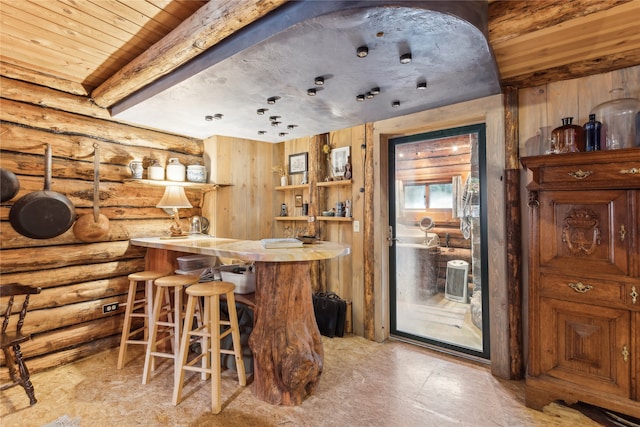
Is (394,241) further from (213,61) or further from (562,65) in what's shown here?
(213,61)

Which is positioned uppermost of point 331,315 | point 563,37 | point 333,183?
point 563,37

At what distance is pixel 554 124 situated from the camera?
2.27 metres

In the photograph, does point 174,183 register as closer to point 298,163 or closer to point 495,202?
point 298,163

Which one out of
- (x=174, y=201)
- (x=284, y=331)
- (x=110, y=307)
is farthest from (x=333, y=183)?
(x=110, y=307)

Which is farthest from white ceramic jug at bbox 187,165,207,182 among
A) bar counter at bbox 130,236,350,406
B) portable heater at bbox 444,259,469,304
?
portable heater at bbox 444,259,469,304

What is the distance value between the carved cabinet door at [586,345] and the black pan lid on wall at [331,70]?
5.27ft

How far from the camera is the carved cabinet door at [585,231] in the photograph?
1743 mm

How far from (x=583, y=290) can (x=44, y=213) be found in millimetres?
3966

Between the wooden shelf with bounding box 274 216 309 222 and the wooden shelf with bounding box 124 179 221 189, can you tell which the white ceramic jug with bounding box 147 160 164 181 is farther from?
the wooden shelf with bounding box 274 216 309 222

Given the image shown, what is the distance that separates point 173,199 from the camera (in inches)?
124

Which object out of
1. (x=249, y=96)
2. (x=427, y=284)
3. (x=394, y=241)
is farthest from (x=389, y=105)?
(x=427, y=284)

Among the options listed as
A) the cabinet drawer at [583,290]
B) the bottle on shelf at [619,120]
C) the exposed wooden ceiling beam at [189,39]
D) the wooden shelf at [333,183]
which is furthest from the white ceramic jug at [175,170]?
the bottle on shelf at [619,120]

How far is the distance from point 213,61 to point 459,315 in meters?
3.05

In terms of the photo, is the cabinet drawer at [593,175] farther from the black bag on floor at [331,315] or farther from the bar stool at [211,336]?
the bar stool at [211,336]
